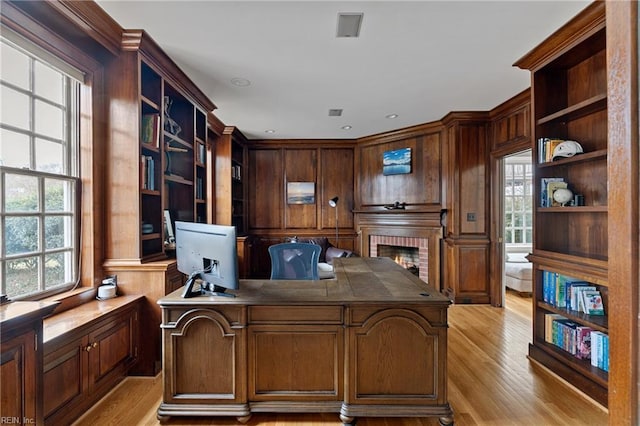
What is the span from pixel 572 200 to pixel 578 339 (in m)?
1.11

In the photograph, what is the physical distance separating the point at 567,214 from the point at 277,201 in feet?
14.5

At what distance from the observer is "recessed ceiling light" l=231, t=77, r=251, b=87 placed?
3146 millimetres

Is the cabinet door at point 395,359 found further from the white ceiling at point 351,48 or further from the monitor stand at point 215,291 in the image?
the white ceiling at point 351,48

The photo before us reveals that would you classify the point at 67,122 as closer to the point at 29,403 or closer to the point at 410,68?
the point at 29,403

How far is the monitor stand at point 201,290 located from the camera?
6.40 ft

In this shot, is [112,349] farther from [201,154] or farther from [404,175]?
[404,175]

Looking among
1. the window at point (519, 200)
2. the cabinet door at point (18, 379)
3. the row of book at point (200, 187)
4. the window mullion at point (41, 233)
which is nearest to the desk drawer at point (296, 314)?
the cabinet door at point (18, 379)

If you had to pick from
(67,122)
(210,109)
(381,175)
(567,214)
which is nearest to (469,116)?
(381,175)

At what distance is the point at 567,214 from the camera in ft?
8.89

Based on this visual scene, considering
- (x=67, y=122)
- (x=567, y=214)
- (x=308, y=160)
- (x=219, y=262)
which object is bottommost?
(x=219, y=262)

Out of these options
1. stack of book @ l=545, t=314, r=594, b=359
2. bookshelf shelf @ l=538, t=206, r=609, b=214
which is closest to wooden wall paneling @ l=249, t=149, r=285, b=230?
bookshelf shelf @ l=538, t=206, r=609, b=214

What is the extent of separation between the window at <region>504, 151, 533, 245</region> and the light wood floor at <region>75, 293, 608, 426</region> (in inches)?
166

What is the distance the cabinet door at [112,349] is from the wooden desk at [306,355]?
21.5 inches

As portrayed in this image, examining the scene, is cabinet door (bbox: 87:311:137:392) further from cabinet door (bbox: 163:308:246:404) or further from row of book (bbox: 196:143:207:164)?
row of book (bbox: 196:143:207:164)
